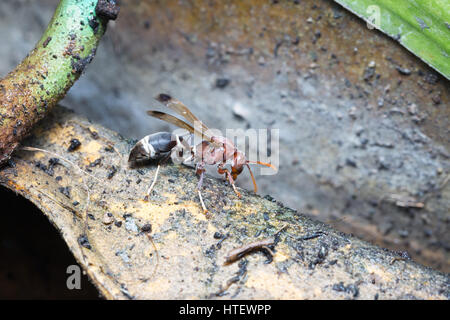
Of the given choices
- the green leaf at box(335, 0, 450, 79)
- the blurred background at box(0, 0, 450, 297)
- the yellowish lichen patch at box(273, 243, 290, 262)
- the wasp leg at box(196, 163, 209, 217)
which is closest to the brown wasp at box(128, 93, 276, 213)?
the wasp leg at box(196, 163, 209, 217)

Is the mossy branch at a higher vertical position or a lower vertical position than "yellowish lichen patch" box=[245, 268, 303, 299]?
higher

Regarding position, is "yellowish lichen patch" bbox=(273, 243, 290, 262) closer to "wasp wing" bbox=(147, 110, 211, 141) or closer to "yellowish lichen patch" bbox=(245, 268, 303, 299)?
"yellowish lichen patch" bbox=(245, 268, 303, 299)

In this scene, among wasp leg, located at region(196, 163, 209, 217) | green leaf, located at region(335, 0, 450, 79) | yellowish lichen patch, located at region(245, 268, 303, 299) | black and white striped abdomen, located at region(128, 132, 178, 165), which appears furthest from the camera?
green leaf, located at region(335, 0, 450, 79)

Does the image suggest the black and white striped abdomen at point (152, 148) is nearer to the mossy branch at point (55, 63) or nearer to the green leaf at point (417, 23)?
the mossy branch at point (55, 63)

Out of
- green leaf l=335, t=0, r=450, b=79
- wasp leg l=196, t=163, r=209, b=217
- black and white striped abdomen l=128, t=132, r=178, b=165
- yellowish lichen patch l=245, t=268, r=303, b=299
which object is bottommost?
yellowish lichen patch l=245, t=268, r=303, b=299

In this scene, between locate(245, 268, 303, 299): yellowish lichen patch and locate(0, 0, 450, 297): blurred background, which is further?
locate(0, 0, 450, 297): blurred background
